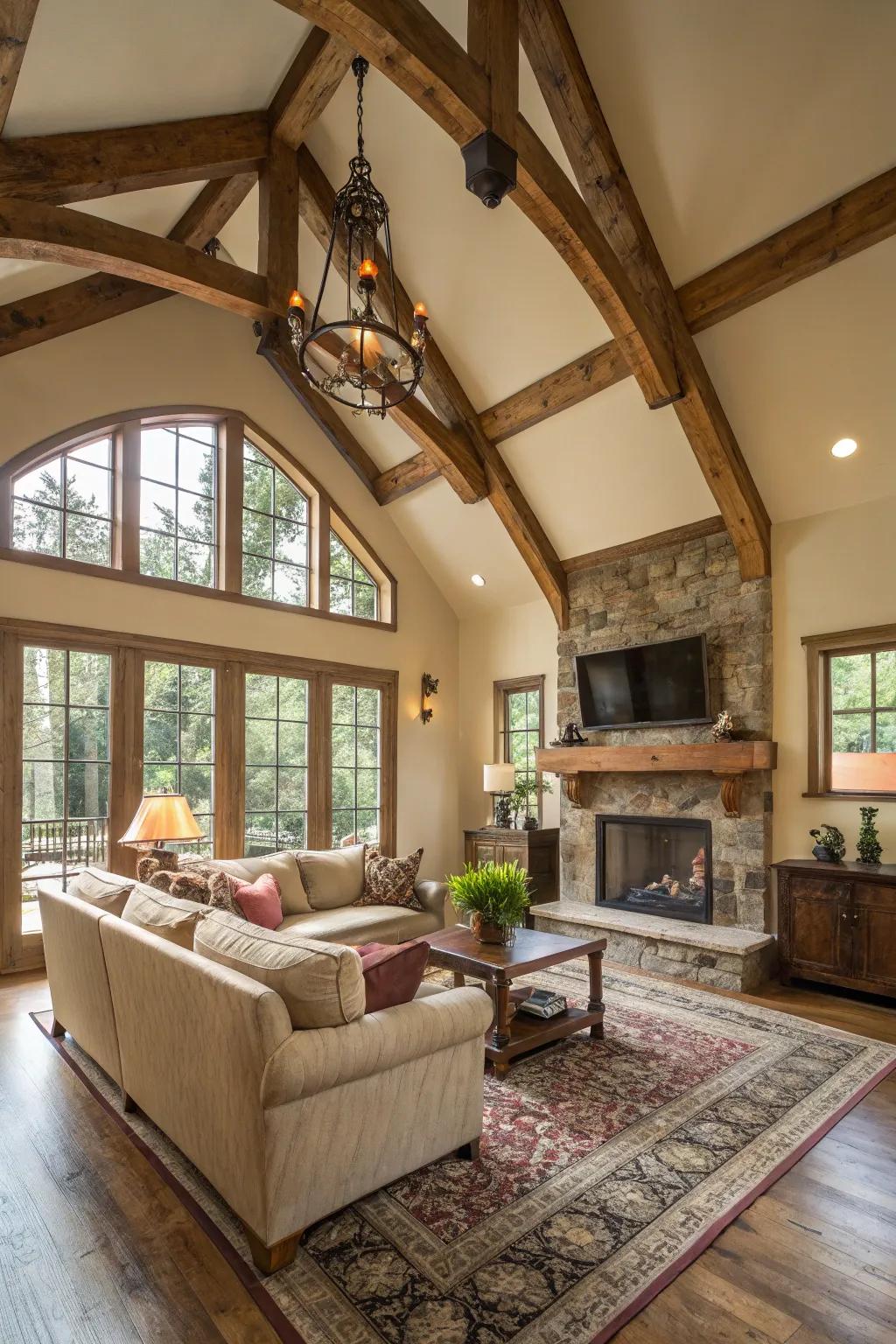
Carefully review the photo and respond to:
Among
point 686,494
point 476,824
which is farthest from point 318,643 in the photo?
point 686,494

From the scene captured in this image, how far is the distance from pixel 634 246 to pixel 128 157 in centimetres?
284

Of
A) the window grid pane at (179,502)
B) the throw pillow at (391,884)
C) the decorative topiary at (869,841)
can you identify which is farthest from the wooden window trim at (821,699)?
the window grid pane at (179,502)

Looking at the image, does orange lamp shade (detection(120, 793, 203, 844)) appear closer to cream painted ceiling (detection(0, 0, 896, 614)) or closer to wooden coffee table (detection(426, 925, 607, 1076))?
wooden coffee table (detection(426, 925, 607, 1076))

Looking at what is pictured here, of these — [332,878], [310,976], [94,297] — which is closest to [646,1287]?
[310,976]

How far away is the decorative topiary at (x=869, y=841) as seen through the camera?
471 cm

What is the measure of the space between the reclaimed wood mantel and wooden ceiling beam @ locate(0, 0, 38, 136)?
521cm

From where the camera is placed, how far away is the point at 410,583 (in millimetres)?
7738

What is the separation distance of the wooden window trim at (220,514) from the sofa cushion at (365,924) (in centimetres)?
271

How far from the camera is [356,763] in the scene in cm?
714

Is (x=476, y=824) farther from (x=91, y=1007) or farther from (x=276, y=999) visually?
(x=276, y=999)

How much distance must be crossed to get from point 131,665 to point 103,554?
853mm

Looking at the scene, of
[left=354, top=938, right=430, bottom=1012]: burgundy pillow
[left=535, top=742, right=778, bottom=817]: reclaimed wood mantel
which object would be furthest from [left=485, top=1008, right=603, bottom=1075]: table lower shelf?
[left=535, top=742, right=778, bottom=817]: reclaimed wood mantel

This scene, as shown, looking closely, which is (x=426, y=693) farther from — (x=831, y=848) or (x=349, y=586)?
(x=831, y=848)

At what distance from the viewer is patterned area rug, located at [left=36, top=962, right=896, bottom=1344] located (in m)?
1.98
